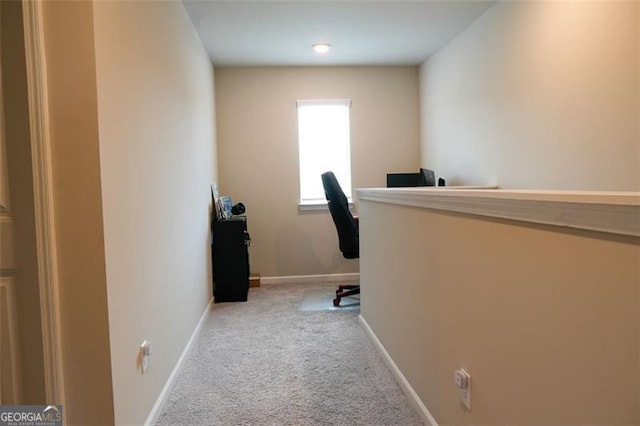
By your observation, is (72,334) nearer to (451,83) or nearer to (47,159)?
(47,159)

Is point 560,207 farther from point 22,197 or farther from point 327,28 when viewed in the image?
point 327,28

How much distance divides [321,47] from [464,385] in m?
3.29

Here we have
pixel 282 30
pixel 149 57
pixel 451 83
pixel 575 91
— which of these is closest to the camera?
pixel 149 57

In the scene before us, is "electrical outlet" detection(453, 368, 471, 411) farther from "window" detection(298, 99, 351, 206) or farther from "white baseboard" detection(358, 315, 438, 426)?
"window" detection(298, 99, 351, 206)

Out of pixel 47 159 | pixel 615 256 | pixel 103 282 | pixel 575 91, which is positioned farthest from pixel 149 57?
pixel 575 91

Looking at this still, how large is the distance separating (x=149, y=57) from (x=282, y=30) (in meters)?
1.69

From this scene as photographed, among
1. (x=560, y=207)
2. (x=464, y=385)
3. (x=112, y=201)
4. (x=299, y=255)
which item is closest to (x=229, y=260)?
(x=299, y=255)

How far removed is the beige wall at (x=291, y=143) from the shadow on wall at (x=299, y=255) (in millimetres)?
12

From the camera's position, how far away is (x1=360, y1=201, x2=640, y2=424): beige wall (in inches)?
28.5

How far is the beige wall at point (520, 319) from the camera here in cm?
72

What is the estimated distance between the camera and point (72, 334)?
4.31 ft

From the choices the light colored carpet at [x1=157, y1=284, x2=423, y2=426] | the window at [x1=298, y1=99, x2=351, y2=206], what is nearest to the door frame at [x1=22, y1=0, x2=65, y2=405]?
the light colored carpet at [x1=157, y1=284, x2=423, y2=426]

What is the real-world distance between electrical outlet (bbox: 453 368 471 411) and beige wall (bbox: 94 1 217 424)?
4.03 feet

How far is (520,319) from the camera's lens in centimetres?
101
